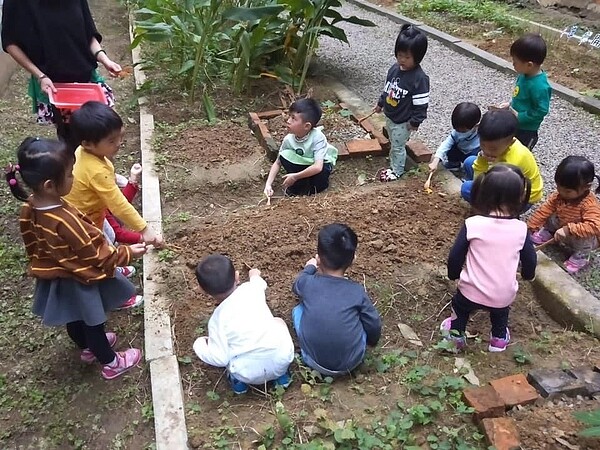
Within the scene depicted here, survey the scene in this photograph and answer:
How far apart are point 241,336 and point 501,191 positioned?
1340 mm

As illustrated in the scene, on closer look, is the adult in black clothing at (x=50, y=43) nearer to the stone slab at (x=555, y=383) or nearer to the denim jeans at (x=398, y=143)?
the denim jeans at (x=398, y=143)

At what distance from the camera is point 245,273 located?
3232 mm

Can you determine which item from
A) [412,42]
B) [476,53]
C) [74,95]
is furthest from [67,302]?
[476,53]

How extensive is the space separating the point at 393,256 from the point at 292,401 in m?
1.22

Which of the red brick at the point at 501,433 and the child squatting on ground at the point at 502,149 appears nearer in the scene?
the red brick at the point at 501,433

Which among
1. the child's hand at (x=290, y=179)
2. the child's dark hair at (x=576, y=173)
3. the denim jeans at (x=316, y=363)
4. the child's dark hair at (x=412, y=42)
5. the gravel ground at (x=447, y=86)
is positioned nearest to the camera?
the denim jeans at (x=316, y=363)

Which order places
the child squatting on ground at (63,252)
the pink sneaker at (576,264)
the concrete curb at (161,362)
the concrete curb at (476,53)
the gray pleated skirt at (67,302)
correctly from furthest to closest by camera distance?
the concrete curb at (476,53) < the pink sneaker at (576,264) < the gray pleated skirt at (67,302) < the concrete curb at (161,362) < the child squatting on ground at (63,252)

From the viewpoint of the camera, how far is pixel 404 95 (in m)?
4.02

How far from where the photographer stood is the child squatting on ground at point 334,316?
8.10ft

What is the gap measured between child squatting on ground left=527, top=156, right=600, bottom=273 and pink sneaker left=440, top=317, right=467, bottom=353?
100cm

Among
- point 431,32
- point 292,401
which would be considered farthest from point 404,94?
point 431,32

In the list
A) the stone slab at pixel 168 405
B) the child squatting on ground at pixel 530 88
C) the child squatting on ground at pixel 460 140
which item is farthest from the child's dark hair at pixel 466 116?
the stone slab at pixel 168 405

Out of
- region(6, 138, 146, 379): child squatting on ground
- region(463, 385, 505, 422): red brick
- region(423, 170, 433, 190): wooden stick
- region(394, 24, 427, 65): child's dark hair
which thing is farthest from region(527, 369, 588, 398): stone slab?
region(394, 24, 427, 65): child's dark hair

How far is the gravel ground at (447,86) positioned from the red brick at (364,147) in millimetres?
506
